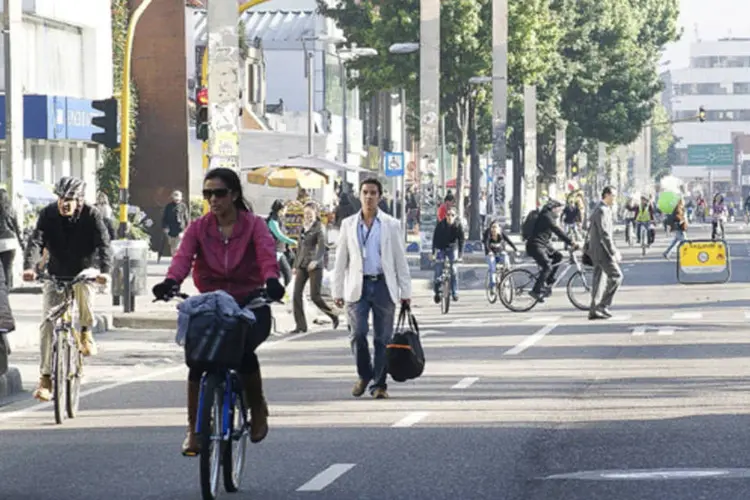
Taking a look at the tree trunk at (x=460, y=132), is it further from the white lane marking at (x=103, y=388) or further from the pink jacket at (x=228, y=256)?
the pink jacket at (x=228, y=256)

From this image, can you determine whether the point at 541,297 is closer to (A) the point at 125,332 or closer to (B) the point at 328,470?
(A) the point at 125,332

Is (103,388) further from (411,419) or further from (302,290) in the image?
(302,290)

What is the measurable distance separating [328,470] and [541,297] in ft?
67.3

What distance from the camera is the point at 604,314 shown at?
3009 centimetres

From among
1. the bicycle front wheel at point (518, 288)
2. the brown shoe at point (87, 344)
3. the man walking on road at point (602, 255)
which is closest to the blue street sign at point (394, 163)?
the bicycle front wheel at point (518, 288)

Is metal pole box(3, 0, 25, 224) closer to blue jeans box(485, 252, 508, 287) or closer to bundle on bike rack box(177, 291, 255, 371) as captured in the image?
blue jeans box(485, 252, 508, 287)

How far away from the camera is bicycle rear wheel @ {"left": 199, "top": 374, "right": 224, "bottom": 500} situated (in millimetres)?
10461

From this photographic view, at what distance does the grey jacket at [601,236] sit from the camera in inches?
1156

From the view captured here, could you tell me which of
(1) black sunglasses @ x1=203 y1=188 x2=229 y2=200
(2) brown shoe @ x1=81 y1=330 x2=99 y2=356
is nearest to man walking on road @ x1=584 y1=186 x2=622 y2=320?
(2) brown shoe @ x1=81 y1=330 x2=99 y2=356

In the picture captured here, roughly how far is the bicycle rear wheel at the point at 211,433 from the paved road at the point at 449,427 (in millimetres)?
536

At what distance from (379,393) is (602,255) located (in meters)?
13.1

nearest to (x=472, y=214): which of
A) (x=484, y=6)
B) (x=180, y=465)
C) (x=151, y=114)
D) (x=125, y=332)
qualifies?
(x=484, y=6)

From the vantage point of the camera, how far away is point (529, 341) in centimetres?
2492

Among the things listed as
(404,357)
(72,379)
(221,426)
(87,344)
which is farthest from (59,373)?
(221,426)
